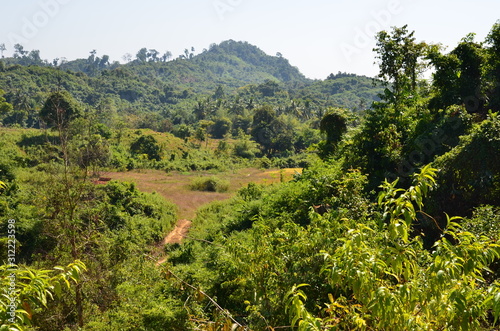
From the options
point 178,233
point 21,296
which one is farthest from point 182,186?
point 21,296

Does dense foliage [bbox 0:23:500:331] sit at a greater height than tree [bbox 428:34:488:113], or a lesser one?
lesser

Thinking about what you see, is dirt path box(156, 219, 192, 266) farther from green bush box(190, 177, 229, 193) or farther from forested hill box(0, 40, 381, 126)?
forested hill box(0, 40, 381, 126)

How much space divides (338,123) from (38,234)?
1521cm

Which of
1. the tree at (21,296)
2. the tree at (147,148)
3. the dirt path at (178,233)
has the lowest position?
the dirt path at (178,233)

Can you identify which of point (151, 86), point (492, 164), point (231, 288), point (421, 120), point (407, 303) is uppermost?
point (151, 86)

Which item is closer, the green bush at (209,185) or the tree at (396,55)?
the tree at (396,55)

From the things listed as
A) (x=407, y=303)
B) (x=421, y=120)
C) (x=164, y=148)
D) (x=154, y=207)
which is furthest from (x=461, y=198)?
(x=164, y=148)

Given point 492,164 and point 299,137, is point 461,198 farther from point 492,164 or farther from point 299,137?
point 299,137

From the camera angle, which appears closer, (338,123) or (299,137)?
(338,123)

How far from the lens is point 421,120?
12797 millimetres

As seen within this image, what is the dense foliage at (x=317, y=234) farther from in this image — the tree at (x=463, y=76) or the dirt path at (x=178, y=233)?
the dirt path at (x=178, y=233)

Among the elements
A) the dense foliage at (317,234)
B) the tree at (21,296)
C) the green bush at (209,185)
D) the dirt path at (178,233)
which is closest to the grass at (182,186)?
the green bush at (209,185)

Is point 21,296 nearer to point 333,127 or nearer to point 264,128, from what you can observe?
point 333,127

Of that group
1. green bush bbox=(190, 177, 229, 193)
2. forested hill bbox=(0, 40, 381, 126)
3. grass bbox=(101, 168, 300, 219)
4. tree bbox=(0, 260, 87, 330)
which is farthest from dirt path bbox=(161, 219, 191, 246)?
forested hill bbox=(0, 40, 381, 126)
